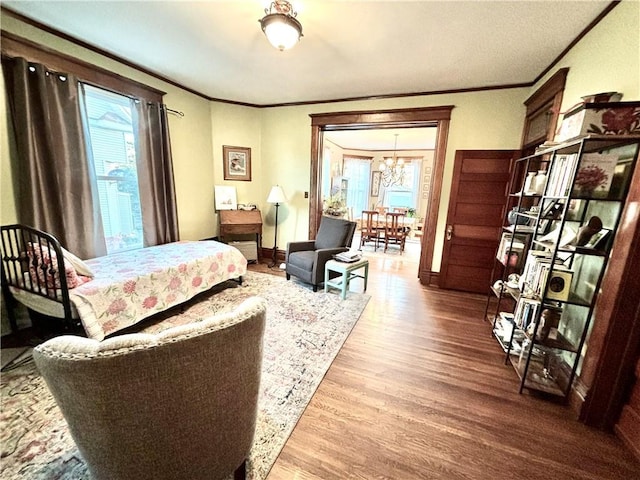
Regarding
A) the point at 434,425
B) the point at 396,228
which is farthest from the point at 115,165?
the point at 396,228

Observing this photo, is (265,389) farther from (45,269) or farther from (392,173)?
(392,173)

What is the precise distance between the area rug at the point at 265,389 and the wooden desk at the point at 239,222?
1.21 meters

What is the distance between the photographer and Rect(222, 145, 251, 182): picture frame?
14.0 ft

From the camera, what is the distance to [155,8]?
195 centimetres

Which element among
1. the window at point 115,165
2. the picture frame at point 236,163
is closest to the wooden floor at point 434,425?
the window at point 115,165

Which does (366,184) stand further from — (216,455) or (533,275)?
(216,455)

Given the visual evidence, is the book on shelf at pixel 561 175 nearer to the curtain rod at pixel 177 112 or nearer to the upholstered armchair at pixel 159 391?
the upholstered armchair at pixel 159 391

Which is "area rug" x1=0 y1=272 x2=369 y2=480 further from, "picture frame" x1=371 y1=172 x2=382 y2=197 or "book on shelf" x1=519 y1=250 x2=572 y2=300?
"picture frame" x1=371 y1=172 x2=382 y2=197

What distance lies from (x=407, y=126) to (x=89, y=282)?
404 cm

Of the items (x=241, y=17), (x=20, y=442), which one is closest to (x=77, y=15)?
(x=241, y=17)

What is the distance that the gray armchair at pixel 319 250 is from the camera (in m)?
3.34

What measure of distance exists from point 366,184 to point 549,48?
638cm

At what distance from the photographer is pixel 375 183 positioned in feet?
28.3

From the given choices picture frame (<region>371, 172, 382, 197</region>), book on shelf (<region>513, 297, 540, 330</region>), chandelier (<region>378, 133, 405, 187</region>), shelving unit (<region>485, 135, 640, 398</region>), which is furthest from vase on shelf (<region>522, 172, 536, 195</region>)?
picture frame (<region>371, 172, 382, 197</region>)
